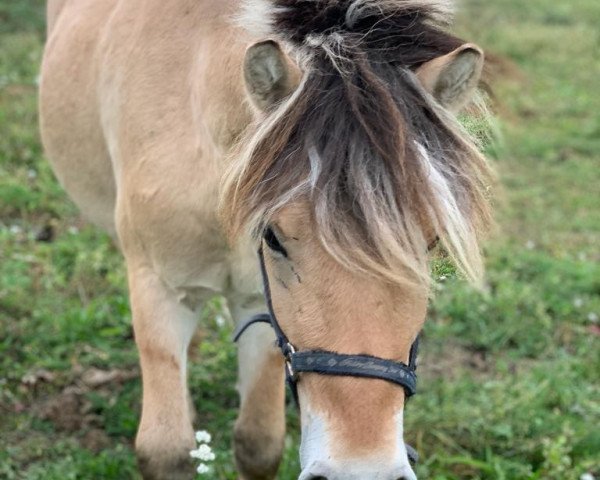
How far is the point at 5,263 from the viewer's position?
15.7 ft

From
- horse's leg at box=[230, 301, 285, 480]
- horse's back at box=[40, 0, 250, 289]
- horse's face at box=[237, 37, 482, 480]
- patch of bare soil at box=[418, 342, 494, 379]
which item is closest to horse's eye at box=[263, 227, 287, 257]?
horse's face at box=[237, 37, 482, 480]

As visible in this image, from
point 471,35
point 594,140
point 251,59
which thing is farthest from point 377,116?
point 471,35

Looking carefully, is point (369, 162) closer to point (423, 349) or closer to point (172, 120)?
point (172, 120)

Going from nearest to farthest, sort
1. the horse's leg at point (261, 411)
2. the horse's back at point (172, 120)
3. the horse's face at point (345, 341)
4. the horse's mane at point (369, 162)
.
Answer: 1. the horse's face at point (345, 341)
2. the horse's mane at point (369, 162)
3. the horse's back at point (172, 120)
4. the horse's leg at point (261, 411)

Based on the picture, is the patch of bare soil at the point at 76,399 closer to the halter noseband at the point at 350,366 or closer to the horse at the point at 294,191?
the horse at the point at 294,191

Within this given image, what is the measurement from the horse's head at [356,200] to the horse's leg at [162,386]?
0.75 meters

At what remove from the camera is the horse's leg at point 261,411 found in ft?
11.0

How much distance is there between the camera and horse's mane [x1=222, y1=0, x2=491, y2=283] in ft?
7.11

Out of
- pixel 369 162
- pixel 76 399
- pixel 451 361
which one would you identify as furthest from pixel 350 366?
pixel 451 361

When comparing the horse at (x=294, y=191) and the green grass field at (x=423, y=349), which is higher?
the horse at (x=294, y=191)

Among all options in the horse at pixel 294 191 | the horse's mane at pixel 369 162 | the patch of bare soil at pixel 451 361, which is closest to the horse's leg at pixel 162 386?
the horse at pixel 294 191

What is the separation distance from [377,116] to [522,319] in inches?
110

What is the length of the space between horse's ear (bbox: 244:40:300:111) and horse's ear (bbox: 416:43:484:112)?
34 centimetres

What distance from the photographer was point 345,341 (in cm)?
210
